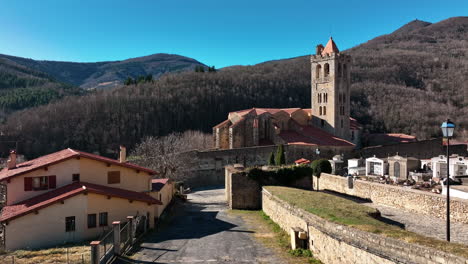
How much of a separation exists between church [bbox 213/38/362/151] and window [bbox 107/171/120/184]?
1006 inches

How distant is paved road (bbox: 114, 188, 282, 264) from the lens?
40.7ft

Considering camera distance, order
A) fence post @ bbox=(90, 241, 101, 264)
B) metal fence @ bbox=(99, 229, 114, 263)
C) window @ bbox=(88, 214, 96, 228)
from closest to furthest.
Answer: fence post @ bbox=(90, 241, 101, 264) < metal fence @ bbox=(99, 229, 114, 263) < window @ bbox=(88, 214, 96, 228)

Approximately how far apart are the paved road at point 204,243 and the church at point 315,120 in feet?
76.6

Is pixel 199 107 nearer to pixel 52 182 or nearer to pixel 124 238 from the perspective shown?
pixel 52 182

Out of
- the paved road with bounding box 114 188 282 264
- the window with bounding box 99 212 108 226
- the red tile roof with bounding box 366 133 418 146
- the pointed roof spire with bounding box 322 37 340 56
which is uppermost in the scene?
the pointed roof spire with bounding box 322 37 340 56

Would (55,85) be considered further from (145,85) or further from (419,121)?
(419,121)

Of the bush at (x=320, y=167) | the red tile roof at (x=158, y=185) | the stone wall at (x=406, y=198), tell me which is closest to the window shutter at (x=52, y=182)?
the red tile roof at (x=158, y=185)

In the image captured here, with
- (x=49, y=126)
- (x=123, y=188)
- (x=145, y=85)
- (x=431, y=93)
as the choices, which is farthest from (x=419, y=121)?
(x=49, y=126)

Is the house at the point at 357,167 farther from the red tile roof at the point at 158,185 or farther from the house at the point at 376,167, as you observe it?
the red tile roof at the point at 158,185

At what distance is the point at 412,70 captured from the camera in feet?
457

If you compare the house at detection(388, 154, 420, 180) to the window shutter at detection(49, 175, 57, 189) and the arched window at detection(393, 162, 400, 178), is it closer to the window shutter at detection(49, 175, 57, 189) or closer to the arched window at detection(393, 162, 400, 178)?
the arched window at detection(393, 162, 400, 178)

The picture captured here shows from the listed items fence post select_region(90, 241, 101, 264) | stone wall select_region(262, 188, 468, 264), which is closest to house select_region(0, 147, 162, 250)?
fence post select_region(90, 241, 101, 264)

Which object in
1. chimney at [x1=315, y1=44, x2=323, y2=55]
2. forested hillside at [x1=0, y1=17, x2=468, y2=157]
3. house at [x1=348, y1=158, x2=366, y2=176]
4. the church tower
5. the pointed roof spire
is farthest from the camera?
forested hillside at [x1=0, y1=17, x2=468, y2=157]

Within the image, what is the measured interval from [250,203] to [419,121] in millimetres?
78425
